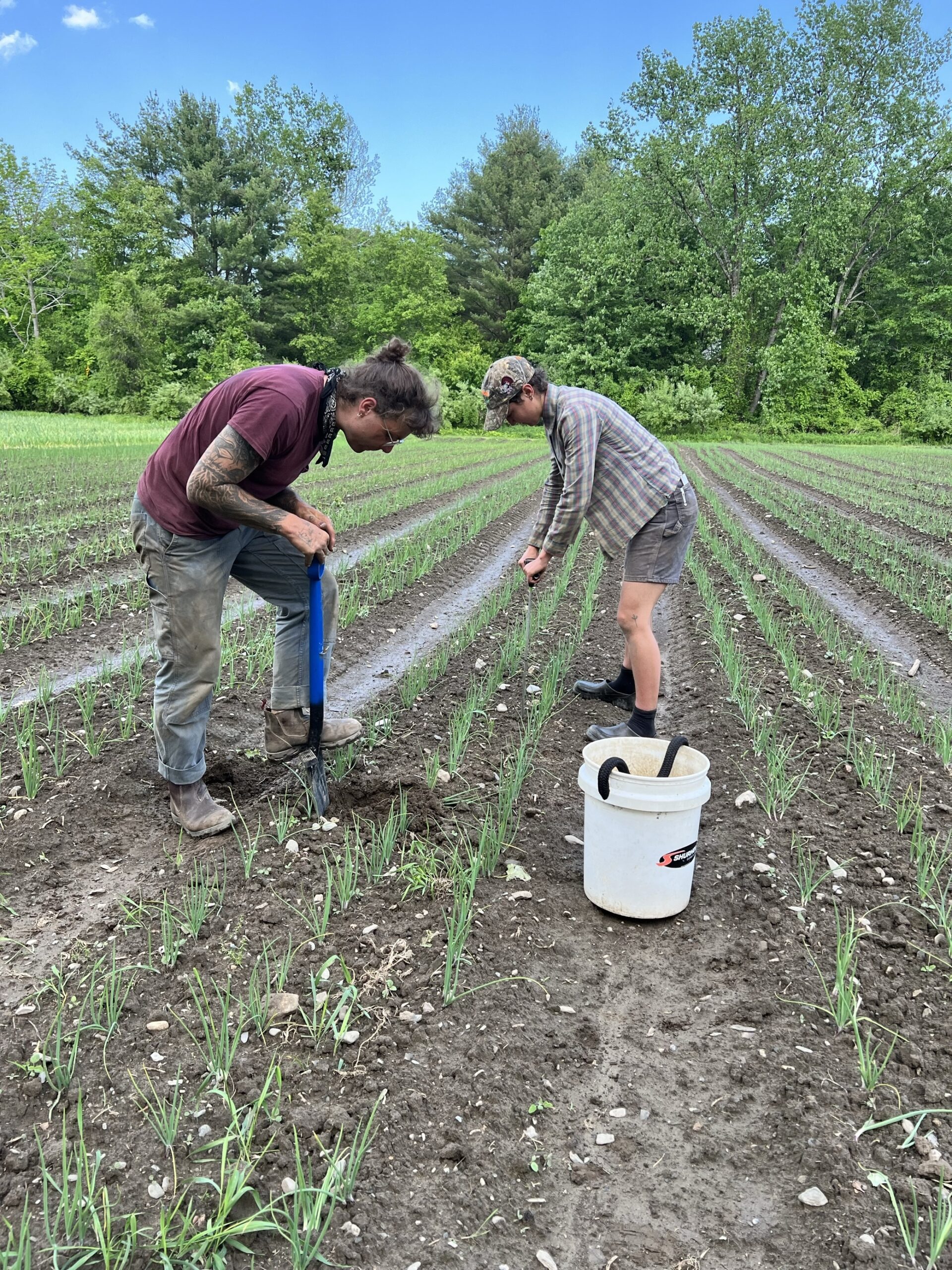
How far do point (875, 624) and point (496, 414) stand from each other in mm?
3961

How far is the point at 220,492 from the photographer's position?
2.52 m

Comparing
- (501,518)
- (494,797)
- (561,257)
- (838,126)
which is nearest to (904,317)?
(838,126)

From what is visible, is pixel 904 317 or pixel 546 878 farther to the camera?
pixel 904 317

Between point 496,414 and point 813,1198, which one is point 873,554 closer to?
point 496,414

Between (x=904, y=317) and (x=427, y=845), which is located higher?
(x=904, y=317)

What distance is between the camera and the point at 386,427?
107 inches

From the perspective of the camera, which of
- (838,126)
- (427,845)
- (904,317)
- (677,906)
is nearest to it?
(677,906)

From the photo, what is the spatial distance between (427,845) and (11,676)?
2702mm

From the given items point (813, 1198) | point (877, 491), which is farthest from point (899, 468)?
point (813, 1198)

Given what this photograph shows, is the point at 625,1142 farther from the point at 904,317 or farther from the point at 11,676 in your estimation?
the point at 904,317

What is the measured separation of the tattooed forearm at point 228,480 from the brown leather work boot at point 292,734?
3.58 feet

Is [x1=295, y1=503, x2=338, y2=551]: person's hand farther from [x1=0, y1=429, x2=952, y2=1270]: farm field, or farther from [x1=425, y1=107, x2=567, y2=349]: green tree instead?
[x1=425, y1=107, x2=567, y2=349]: green tree

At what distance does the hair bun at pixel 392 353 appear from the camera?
2.73 metres

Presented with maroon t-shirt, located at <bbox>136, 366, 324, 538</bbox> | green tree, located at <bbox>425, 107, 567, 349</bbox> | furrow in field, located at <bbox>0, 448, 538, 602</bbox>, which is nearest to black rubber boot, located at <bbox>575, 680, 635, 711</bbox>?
maroon t-shirt, located at <bbox>136, 366, 324, 538</bbox>
